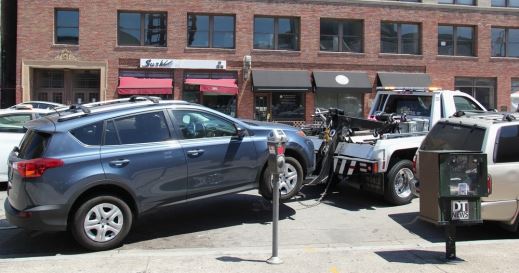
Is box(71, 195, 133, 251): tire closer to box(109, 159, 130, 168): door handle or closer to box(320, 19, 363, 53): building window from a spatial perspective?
box(109, 159, 130, 168): door handle

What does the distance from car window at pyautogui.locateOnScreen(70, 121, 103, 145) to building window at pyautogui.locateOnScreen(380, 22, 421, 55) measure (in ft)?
81.4

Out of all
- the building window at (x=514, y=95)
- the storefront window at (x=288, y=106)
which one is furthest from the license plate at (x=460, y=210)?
the building window at (x=514, y=95)

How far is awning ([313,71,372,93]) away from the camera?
90.6ft

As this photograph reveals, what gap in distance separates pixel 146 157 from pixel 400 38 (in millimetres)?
25477

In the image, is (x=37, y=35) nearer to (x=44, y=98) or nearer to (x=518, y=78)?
(x=44, y=98)

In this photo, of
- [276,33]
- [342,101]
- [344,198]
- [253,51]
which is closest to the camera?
[344,198]

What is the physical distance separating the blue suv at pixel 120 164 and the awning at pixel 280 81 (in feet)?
63.3

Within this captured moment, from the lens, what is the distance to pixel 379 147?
8.89 metres

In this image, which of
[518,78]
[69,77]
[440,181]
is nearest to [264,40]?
[69,77]

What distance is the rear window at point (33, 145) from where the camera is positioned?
20.6 feet

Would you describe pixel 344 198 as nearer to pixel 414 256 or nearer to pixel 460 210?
pixel 414 256

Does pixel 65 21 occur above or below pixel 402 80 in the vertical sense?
above

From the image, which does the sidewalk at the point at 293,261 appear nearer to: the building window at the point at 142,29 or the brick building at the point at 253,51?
the brick building at the point at 253,51

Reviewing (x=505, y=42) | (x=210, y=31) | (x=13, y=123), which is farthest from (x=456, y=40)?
(x=13, y=123)
